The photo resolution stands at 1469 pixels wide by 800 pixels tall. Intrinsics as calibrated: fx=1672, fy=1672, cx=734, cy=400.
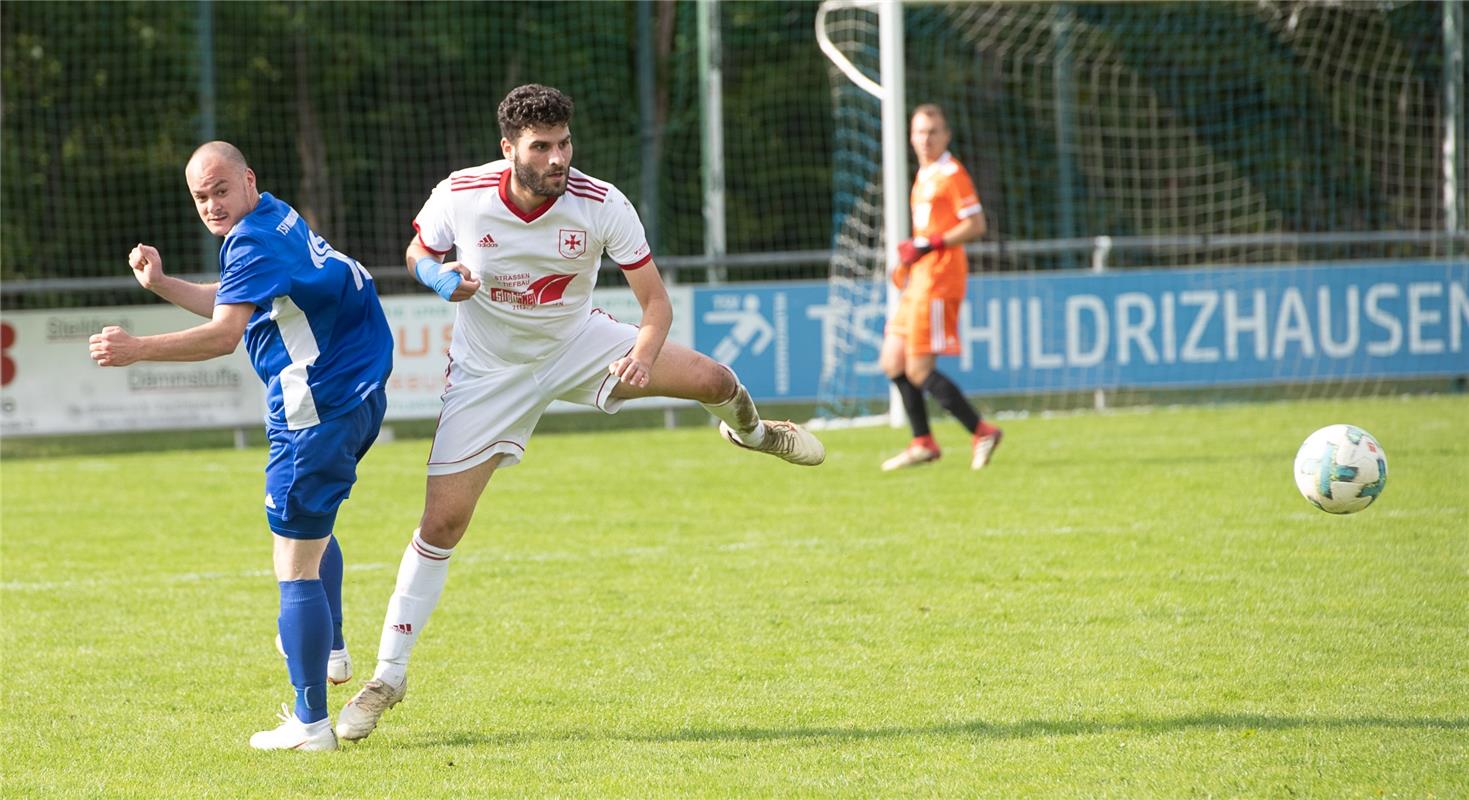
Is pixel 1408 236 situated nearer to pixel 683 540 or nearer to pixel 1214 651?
pixel 683 540

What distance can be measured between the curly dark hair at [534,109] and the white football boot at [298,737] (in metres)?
1.79

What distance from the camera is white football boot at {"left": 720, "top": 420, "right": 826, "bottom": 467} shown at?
6.04 m

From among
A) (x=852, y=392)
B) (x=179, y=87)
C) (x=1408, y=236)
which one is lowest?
(x=852, y=392)

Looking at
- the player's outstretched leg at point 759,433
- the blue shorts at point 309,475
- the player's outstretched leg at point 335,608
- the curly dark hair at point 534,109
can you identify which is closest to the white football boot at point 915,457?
the player's outstretched leg at point 759,433

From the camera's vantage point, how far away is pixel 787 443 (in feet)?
20.0

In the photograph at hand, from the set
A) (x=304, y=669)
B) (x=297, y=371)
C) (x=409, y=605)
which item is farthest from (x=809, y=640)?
(x=297, y=371)

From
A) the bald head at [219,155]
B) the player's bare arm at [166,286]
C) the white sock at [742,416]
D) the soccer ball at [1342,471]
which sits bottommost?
the soccer ball at [1342,471]

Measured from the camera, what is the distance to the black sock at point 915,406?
10.8 meters

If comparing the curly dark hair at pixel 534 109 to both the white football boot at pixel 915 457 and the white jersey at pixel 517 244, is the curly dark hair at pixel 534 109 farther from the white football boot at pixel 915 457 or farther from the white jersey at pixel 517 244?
the white football boot at pixel 915 457

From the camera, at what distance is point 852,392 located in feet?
48.1

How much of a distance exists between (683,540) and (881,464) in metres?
3.11

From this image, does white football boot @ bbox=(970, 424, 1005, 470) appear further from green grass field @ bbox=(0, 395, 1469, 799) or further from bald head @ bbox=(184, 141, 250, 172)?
bald head @ bbox=(184, 141, 250, 172)

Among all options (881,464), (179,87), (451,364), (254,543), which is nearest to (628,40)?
(179,87)

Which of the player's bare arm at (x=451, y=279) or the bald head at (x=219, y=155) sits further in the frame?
the player's bare arm at (x=451, y=279)
